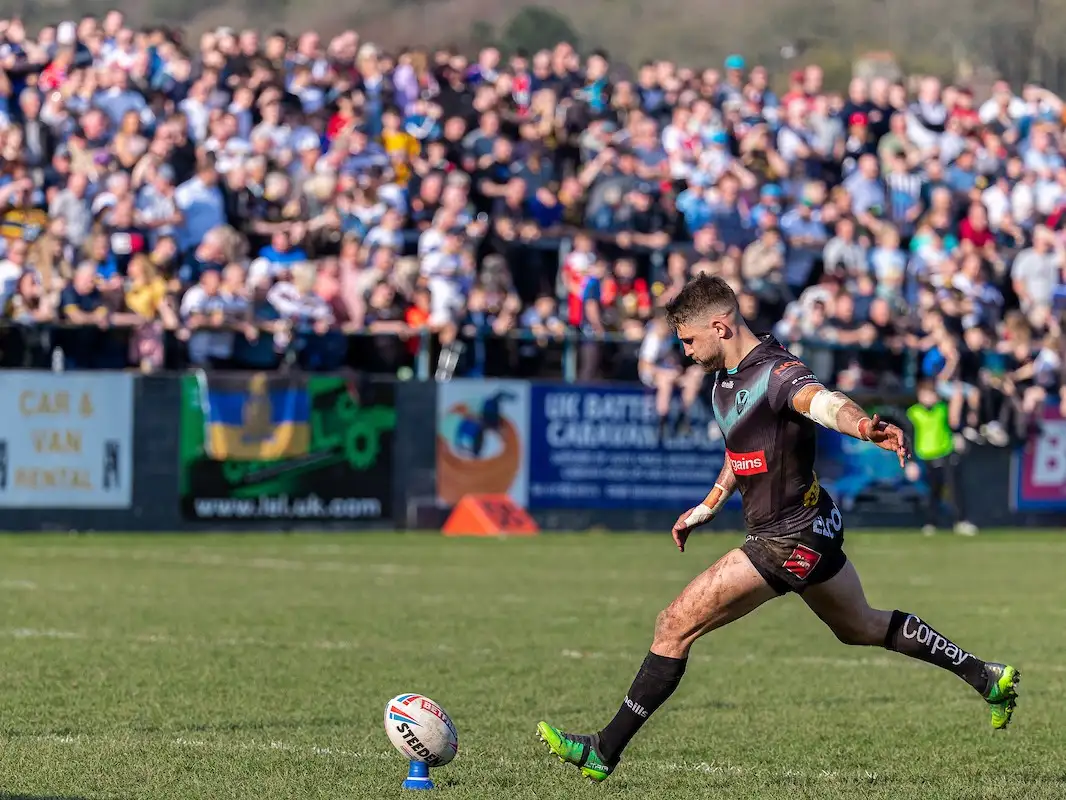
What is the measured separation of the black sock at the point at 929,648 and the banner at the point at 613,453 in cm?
1490

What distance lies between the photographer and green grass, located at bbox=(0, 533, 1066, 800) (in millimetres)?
7551

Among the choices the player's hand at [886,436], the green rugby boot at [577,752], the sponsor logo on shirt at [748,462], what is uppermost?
the player's hand at [886,436]

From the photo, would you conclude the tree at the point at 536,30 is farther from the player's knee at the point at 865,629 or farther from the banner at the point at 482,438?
the player's knee at the point at 865,629

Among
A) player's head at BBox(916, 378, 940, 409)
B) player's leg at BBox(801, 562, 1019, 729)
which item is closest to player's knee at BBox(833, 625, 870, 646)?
player's leg at BBox(801, 562, 1019, 729)

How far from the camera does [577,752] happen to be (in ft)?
23.9

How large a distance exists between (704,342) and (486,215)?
51.9 feet

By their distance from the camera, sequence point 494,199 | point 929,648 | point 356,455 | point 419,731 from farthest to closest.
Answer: point 494,199 < point 356,455 < point 929,648 < point 419,731

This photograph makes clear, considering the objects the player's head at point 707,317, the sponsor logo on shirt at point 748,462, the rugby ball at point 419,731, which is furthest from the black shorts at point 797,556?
the rugby ball at point 419,731

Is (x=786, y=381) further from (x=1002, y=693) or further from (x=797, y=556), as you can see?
(x=1002, y=693)

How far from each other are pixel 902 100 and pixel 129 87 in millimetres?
11957

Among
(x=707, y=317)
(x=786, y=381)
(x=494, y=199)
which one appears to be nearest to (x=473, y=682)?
(x=707, y=317)

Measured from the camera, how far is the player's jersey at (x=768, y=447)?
716 centimetres

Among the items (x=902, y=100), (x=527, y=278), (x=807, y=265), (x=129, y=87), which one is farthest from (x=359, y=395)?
(x=902, y=100)

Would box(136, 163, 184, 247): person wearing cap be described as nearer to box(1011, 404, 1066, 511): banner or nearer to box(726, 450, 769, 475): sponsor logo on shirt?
box(1011, 404, 1066, 511): banner
